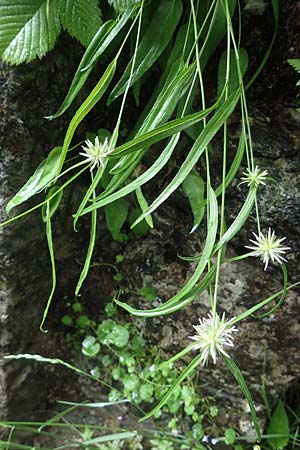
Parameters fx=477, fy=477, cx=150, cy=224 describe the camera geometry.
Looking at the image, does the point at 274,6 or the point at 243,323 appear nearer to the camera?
the point at 274,6

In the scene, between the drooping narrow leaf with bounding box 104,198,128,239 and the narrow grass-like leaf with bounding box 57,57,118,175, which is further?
the drooping narrow leaf with bounding box 104,198,128,239

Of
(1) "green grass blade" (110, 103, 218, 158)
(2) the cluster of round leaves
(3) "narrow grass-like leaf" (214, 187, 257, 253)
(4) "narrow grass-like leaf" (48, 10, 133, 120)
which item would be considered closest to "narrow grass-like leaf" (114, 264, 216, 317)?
(3) "narrow grass-like leaf" (214, 187, 257, 253)

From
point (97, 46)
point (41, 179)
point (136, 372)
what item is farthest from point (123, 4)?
point (136, 372)

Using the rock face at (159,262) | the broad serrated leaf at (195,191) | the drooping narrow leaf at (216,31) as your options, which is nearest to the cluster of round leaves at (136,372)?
the rock face at (159,262)

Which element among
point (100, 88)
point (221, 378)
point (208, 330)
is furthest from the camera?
point (221, 378)

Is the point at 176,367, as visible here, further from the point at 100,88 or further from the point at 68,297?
the point at 100,88

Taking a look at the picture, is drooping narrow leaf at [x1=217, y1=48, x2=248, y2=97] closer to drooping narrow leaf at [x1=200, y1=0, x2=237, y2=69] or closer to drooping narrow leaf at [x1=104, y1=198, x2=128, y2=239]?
drooping narrow leaf at [x1=200, y1=0, x2=237, y2=69]

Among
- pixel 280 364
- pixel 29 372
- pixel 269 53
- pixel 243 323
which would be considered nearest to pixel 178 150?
pixel 269 53
